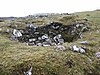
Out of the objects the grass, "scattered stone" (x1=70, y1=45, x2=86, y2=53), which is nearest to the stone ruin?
"scattered stone" (x1=70, y1=45, x2=86, y2=53)

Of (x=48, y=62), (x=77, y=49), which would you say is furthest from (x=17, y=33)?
(x=48, y=62)

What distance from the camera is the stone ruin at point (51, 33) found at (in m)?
27.2

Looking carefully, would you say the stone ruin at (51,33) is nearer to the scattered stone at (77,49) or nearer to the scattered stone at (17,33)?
the scattered stone at (17,33)

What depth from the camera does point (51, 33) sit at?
1166 inches

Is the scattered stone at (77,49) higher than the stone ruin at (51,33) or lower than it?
higher

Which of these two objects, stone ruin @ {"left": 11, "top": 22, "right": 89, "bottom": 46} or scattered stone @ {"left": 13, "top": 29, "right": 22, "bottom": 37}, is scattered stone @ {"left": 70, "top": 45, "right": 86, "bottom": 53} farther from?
scattered stone @ {"left": 13, "top": 29, "right": 22, "bottom": 37}

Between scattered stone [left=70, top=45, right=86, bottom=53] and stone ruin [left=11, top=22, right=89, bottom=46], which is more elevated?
scattered stone [left=70, top=45, right=86, bottom=53]

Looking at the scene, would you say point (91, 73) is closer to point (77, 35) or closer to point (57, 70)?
point (57, 70)

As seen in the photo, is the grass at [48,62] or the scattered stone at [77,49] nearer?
the grass at [48,62]

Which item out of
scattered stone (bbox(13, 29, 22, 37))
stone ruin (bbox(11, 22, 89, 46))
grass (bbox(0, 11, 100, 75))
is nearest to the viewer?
grass (bbox(0, 11, 100, 75))

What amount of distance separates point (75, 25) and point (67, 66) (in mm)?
15016

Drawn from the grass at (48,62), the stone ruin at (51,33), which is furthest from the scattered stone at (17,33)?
the grass at (48,62)

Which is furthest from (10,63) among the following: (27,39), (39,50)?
(27,39)

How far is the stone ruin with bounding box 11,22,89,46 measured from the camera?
27234 mm
